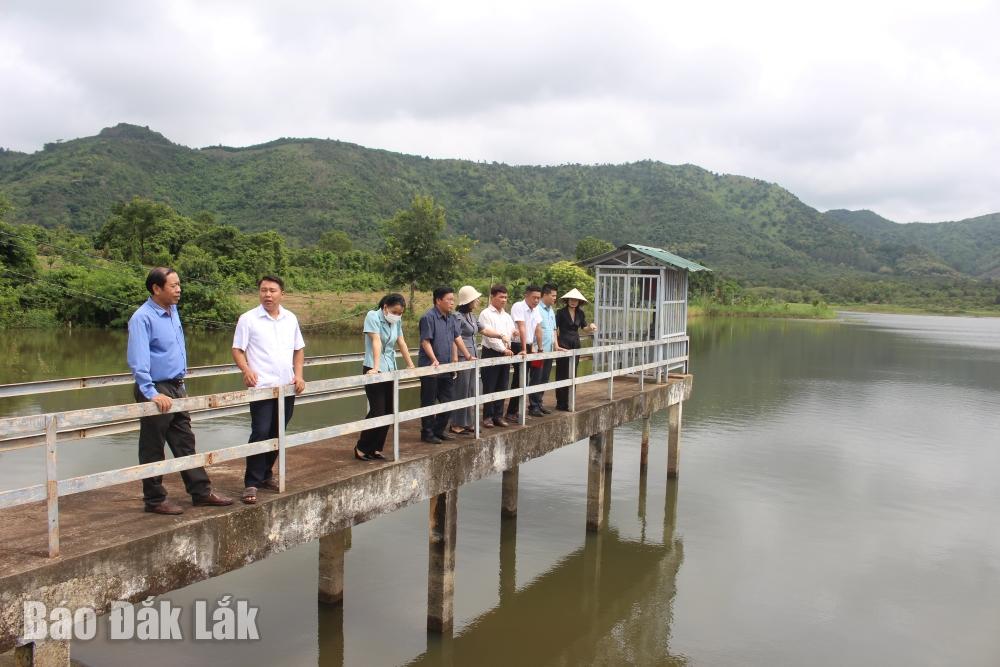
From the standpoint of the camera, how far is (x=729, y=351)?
1714 inches

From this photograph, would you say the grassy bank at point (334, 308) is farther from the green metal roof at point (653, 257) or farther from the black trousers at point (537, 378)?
the black trousers at point (537, 378)

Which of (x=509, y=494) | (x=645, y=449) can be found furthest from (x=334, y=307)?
(x=509, y=494)

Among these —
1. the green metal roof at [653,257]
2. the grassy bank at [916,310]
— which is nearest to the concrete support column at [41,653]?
the green metal roof at [653,257]

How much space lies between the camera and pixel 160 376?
17.7ft

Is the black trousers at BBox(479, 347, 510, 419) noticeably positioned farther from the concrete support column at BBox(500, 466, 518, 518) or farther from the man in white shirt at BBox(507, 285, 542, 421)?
the concrete support column at BBox(500, 466, 518, 518)

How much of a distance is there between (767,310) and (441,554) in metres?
81.5

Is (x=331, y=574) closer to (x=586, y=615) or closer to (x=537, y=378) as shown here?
(x=586, y=615)

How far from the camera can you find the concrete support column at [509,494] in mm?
12906

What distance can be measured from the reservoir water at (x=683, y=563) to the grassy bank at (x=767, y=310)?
5593cm

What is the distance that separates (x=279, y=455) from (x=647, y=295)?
33.9 ft

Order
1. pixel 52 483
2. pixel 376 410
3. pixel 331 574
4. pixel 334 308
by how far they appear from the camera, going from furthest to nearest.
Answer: pixel 334 308 → pixel 331 574 → pixel 376 410 → pixel 52 483

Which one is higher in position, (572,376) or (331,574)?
(572,376)

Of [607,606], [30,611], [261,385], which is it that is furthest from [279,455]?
[607,606]

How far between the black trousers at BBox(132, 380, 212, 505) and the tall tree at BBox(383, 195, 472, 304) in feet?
106
